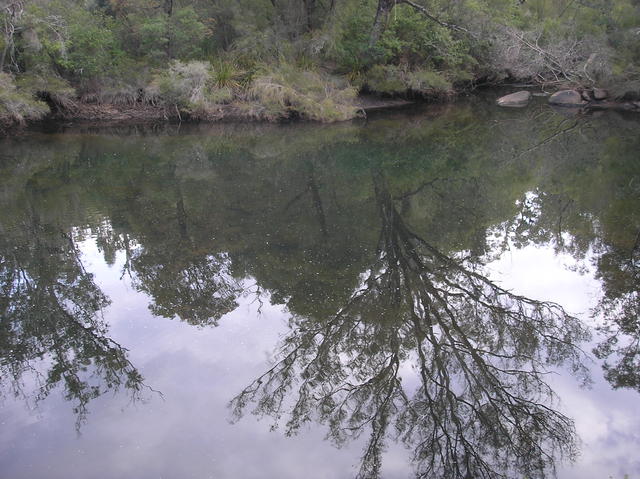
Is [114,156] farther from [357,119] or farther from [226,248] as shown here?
[357,119]

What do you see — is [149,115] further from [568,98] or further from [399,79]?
[568,98]

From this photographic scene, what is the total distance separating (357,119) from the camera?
2491 cm

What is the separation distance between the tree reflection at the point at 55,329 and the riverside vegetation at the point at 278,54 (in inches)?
553

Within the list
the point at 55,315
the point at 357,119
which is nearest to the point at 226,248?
the point at 55,315

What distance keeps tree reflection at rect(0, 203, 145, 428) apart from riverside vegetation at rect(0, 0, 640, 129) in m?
14.0

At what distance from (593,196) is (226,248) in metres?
9.27

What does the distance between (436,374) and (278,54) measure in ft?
74.1

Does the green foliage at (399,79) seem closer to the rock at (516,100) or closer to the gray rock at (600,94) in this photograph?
the rock at (516,100)

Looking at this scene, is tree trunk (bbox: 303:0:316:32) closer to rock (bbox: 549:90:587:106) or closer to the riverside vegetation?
the riverside vegetation

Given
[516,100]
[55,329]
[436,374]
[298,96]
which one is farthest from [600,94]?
[55,329]

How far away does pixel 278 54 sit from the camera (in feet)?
84.1

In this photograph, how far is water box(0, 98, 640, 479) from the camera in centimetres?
525

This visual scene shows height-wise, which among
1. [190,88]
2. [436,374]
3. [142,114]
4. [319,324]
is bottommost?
[436,374]

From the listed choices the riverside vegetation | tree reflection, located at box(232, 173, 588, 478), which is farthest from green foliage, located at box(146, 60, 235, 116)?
tree reflection, located at box(232, 173, 588, 478)
